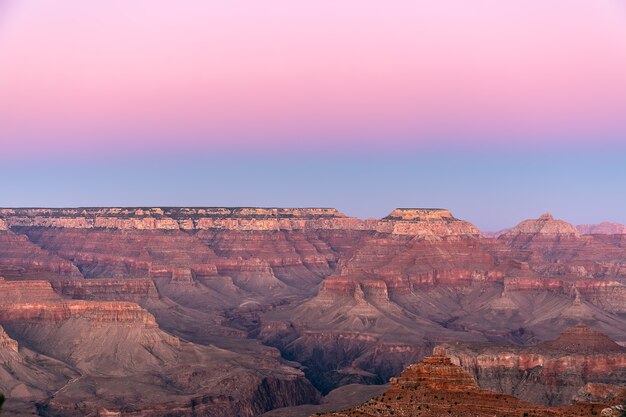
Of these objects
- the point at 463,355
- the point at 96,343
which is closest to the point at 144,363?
the point at 96,343

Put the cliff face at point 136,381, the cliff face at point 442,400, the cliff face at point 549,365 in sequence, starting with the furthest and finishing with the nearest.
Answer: the cliff face at point 136,381
the cliff face at point 549,365
the cliff face at point 442,400

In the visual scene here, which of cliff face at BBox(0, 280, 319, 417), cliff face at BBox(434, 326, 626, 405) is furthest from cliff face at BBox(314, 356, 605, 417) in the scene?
cliff face at BBox(0, 280, 319, 417)

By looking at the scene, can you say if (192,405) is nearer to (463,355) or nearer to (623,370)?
(463,355)

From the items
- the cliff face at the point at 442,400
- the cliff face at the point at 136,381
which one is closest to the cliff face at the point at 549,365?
the cliff face at the point at 136,381

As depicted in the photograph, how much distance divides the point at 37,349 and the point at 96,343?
8.63 meters

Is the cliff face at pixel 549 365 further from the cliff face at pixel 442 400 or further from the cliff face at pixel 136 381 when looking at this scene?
the cliff face at pixel 442 400

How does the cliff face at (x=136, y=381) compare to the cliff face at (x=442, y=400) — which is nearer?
the cliff face at (x=442, y=400)

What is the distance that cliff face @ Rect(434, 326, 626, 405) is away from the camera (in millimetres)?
140625

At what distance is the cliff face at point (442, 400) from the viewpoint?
250 ft

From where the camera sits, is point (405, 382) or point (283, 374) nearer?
point (405, 382)

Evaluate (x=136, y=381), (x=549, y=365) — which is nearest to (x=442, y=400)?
(x=549, y=365)

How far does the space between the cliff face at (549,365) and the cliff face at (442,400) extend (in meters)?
58.5

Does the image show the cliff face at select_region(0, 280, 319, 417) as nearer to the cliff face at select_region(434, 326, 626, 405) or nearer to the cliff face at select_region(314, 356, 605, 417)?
the cliff face at select_region(434, 326, 626, 405)

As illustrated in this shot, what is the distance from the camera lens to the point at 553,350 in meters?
151
